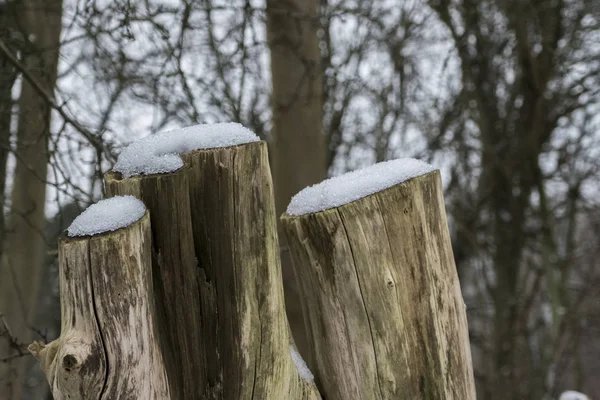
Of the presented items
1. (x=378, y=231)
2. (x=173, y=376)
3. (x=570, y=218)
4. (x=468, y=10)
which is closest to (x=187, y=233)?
(x=173, y=376)

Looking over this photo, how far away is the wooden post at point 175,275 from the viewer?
1.42 meters

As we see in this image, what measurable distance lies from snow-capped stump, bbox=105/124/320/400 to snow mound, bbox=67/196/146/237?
5cm

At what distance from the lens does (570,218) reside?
7379 millimetres

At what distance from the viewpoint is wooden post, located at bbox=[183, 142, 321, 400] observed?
1.46m

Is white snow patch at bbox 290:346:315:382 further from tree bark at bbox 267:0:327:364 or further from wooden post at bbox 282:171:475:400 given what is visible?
tree bark at bbox 267:0:327:364

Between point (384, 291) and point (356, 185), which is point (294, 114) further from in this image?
point (384, 291)

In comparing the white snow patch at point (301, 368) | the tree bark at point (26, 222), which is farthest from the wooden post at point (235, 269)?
the tree bark at point (26, 222)

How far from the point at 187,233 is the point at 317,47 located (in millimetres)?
3323

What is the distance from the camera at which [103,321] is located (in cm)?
127

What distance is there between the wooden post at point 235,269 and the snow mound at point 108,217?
0.16m

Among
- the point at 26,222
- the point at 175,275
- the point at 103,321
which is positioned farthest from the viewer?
the point at 26,222

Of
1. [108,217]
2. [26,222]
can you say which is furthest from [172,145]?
[26,222]

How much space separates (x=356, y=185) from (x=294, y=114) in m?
2.94

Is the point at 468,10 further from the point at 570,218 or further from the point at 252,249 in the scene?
the point at 252,249
